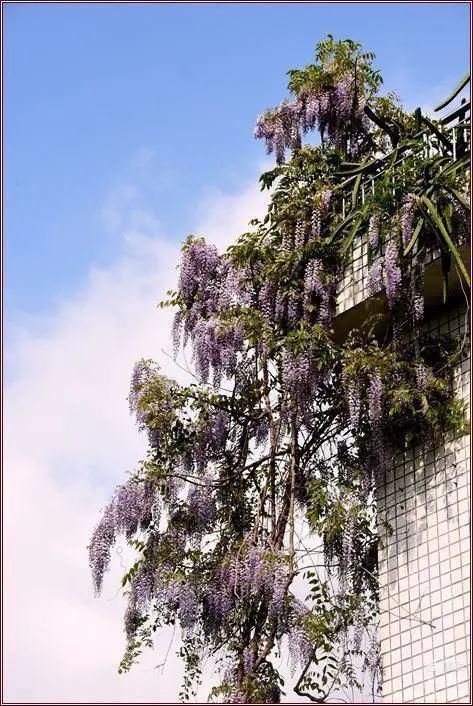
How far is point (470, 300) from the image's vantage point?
6.87 metres

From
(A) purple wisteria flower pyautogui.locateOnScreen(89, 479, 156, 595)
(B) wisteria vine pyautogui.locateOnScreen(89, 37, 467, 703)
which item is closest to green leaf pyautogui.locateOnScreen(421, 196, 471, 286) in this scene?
(B) wisteria vine pyautogui.locateOnScreen(89, 37, 467, 703)

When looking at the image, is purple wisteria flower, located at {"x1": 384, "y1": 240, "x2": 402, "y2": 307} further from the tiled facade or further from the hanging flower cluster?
the hanging flower cluster

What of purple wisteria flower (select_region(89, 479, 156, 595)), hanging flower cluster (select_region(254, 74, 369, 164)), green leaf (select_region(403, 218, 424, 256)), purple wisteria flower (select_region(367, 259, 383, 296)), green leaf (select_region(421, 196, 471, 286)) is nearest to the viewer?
green leaf (select_region(421, 196, 471, 286))

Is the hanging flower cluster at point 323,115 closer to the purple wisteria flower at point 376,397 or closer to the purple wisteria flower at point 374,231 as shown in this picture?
the purple wisteria flower at point 374,231

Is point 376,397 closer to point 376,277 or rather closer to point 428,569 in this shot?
point 376,277

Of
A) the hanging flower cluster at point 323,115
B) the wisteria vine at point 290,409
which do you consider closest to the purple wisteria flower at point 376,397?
the wisteria vine at point 290,409

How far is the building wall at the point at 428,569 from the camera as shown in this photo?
6.33 metres

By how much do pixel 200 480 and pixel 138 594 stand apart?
0.70m

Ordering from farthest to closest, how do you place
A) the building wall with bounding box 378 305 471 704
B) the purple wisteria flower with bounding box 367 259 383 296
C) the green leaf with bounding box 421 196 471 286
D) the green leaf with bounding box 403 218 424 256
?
1. the purple wisteria flower with bounding box 367 259 383 296
2. the green leaf with bounding box 403 218 424 256
3. the green leaf with bounding box 421 196 471 286
4. the building wall with bounding box 378 305 471 704

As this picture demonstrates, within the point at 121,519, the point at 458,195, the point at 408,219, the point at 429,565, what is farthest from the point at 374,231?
the point at 121,519

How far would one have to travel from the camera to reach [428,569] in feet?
21.6

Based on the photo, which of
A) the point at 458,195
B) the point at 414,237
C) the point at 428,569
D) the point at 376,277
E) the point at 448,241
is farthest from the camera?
the point at 376,277

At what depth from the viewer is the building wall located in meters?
6.33

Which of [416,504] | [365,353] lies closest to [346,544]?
[416,504]
